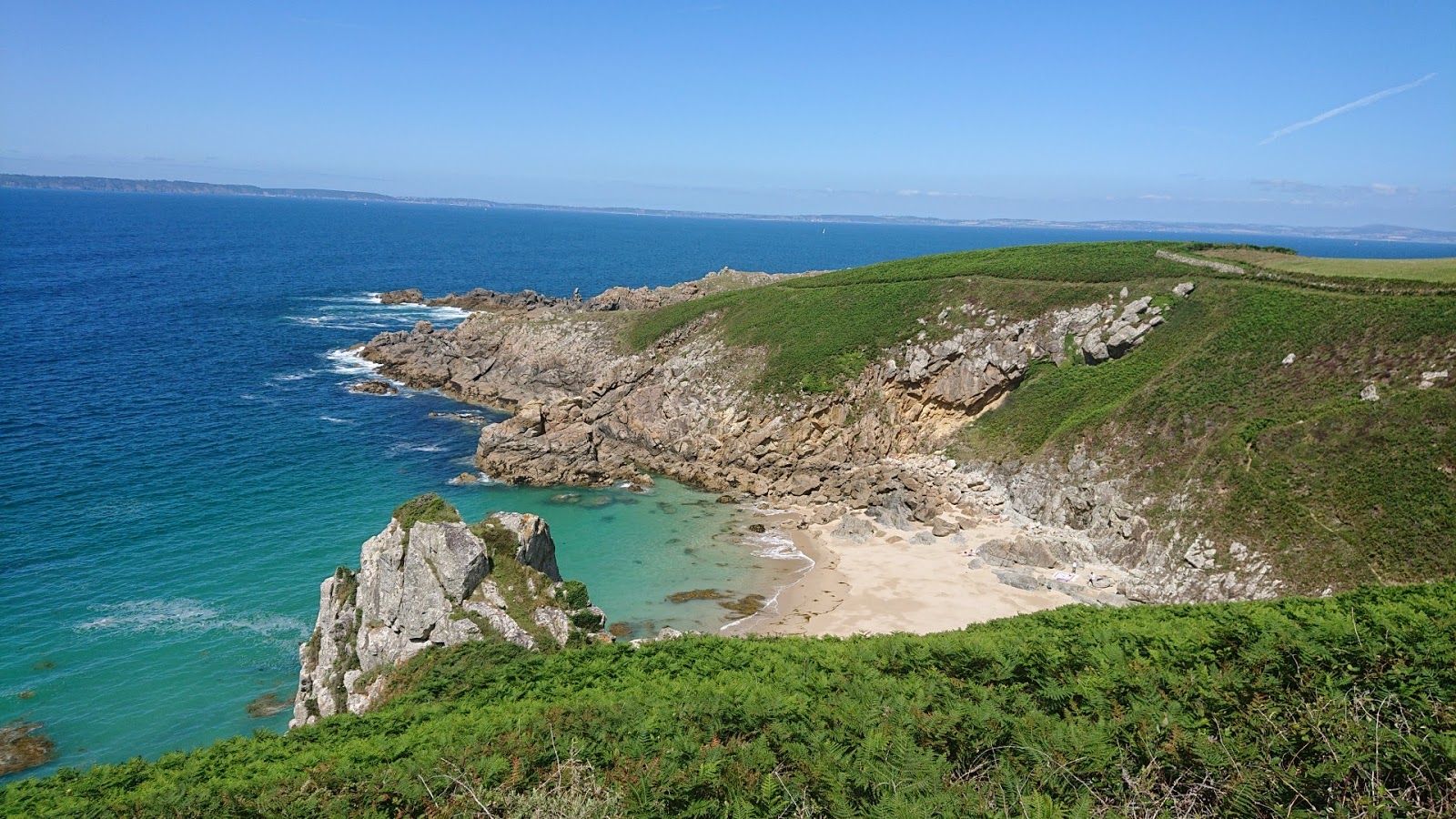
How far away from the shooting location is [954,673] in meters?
16.0

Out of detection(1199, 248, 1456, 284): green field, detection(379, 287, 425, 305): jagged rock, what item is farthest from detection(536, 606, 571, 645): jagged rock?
detection(379, 287, 425, 305): jagged rock

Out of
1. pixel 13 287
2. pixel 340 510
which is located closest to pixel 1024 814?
pixel 340 510

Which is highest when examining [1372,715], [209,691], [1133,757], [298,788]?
[1372,715]

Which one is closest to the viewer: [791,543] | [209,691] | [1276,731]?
[1276,731]

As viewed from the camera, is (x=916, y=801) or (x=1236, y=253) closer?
(x=916, y=801)

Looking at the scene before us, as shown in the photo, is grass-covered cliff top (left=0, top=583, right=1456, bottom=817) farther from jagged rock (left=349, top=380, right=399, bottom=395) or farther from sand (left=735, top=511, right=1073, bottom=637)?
jagged rock (left=349, top=380, right=399, bottom=395)

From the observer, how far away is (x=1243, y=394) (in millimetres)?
36906

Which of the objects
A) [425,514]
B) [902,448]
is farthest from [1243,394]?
[425,514]

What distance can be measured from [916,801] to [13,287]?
12765cm

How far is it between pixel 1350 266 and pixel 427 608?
54.9 meters

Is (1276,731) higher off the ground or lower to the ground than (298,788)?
higher

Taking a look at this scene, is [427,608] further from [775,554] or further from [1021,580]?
[1021,580]

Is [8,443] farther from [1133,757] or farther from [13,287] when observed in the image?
[13,287]

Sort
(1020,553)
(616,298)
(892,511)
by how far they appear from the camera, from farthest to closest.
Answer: (616,298)
(892,511)
(1020,553)
